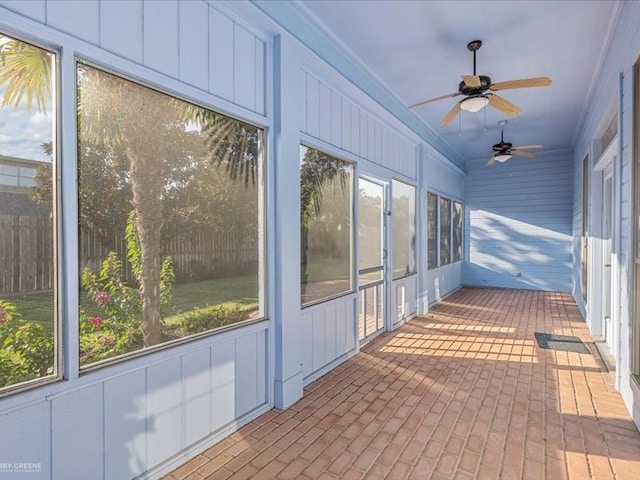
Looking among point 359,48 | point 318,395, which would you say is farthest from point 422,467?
point 359,48

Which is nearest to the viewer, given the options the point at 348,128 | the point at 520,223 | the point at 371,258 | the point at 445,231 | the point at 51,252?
the point at 51,252

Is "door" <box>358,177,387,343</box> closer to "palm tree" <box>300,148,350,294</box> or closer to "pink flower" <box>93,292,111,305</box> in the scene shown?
"palm tree" <box>300,148,350,294</box>

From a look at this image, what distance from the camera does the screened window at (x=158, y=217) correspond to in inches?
67.5

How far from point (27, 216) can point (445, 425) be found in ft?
8.79

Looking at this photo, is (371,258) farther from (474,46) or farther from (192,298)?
(192,298)

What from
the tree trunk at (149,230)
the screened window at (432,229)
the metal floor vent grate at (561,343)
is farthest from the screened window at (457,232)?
the tree trunk at (149,230)

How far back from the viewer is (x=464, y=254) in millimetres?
8867

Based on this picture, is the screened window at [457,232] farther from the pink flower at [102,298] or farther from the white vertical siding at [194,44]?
the pink flower at [102,298]

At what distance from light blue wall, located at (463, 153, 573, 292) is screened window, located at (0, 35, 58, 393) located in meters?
8.68

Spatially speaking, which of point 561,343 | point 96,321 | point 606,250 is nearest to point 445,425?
point 96,321

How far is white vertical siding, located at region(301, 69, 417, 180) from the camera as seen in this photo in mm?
3169

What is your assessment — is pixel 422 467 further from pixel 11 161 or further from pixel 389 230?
pixel 389 230

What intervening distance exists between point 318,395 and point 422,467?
42.7 inches

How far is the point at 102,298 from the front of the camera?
5.76 feet
